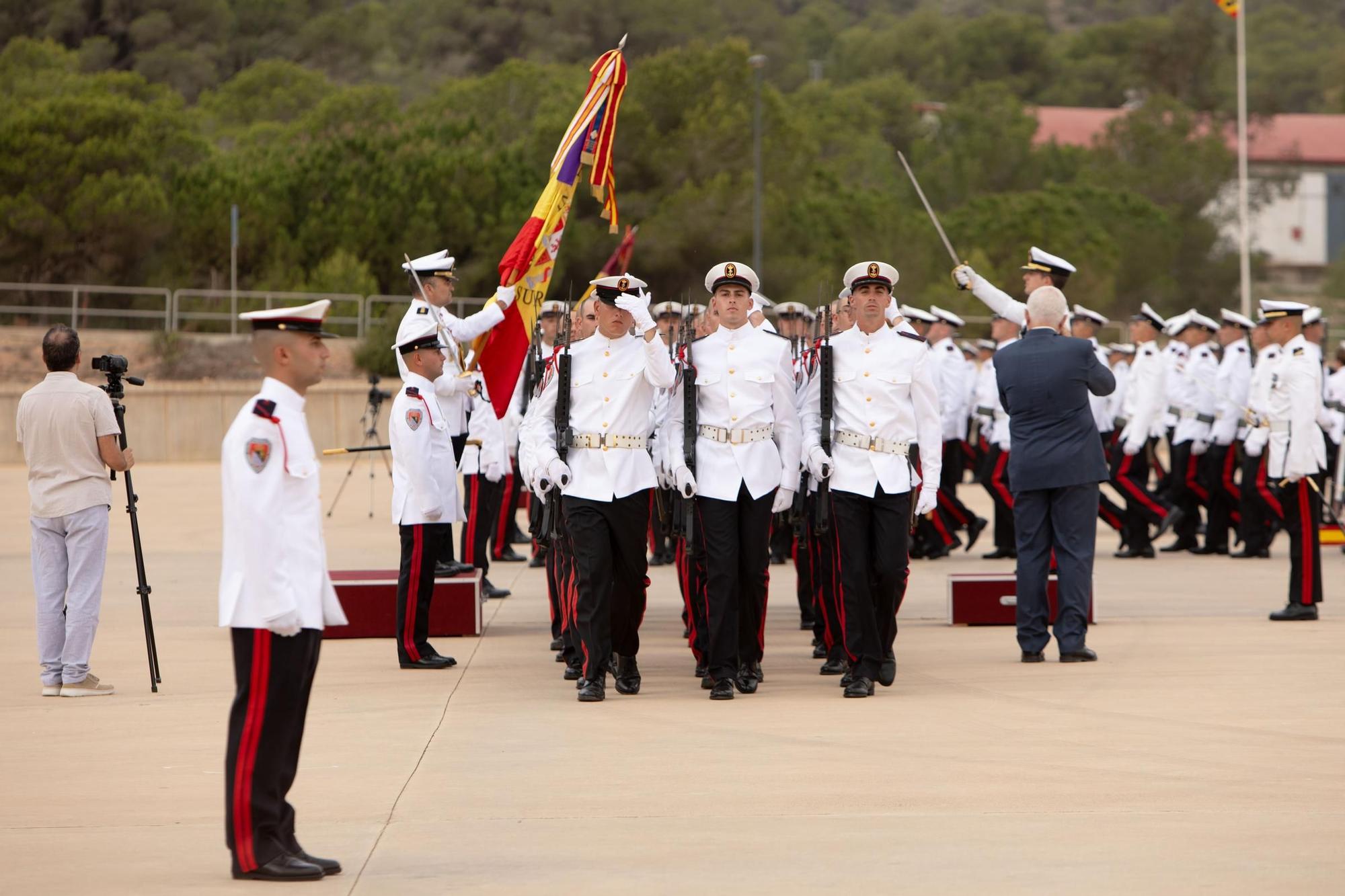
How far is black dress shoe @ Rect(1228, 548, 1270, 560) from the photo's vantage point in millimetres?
15875

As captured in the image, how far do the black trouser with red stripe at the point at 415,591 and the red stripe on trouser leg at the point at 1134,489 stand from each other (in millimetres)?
7889

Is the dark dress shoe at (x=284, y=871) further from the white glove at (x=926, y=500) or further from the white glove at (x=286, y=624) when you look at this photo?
the white glove at (x=926, y=500)

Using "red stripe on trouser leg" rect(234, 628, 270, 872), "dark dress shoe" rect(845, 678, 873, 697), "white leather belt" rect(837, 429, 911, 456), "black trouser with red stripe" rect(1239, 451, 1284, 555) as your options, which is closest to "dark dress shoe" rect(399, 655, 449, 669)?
"dark dress shoe" rect(845, 678, 873, 697)

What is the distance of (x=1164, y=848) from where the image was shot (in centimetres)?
569

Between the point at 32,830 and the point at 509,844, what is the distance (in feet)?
5.40

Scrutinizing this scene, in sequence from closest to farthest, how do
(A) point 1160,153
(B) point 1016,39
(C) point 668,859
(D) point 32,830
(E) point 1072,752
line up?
(C) point 668,859 → (D) point 32,830 → (E) point 1072,752 → (A) point 1160,153 → (B) point 1016,39

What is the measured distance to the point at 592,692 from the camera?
8.59 meters

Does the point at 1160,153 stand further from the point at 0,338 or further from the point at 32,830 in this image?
the point at 32,830

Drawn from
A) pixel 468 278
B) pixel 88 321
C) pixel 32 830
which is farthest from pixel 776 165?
pixel 32 830

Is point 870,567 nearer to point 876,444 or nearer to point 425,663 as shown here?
point 876,444

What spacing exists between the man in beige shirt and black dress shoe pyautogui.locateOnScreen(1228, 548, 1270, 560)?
10533 millimetres

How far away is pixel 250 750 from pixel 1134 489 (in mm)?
11684

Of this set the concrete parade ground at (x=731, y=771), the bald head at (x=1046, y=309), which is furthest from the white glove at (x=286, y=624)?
the bald head at (x=1046, y=309)

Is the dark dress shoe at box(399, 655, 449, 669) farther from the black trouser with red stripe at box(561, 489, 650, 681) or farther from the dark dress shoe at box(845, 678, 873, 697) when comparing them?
the dark dress shoe at box(845, 678, 873, 697)
